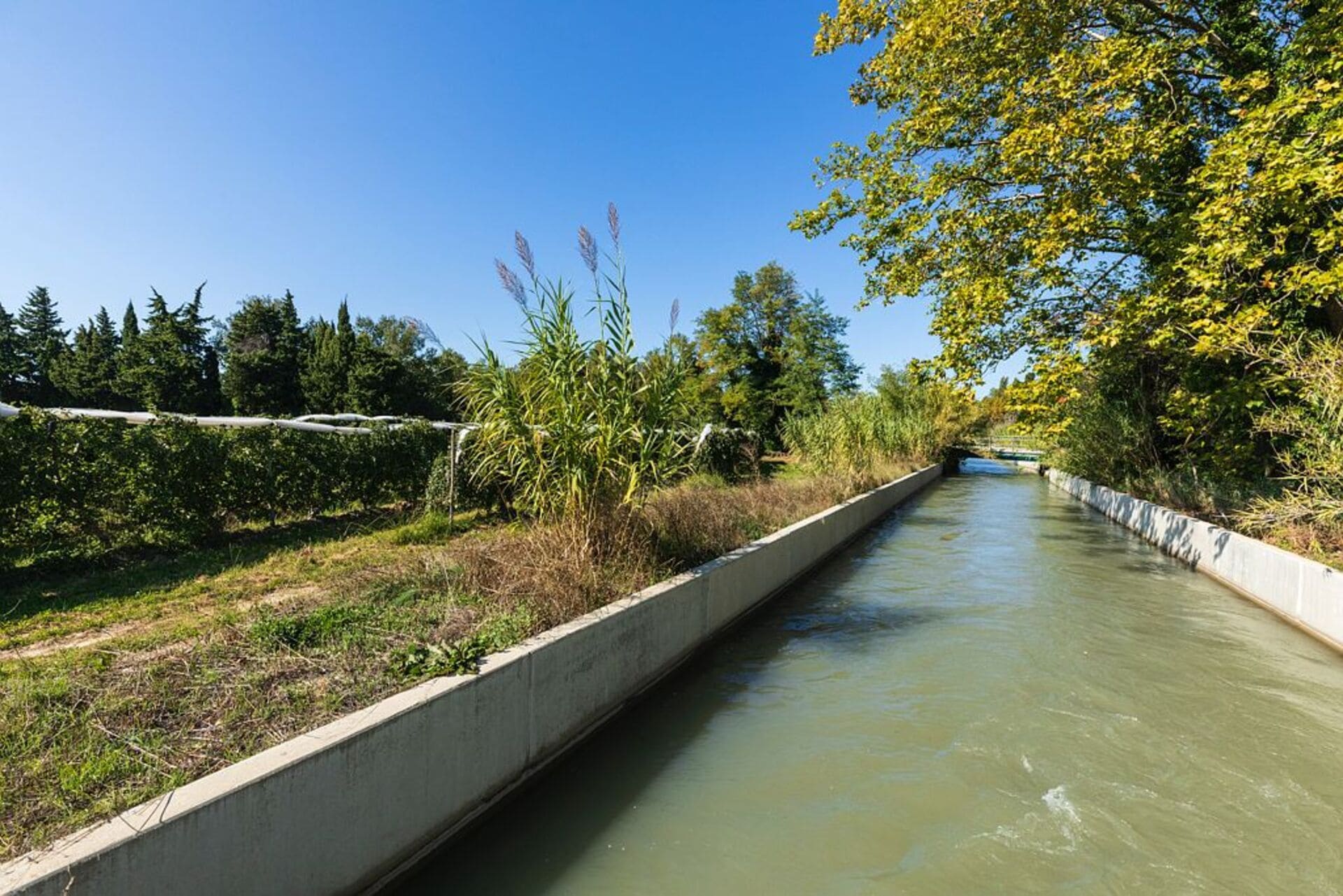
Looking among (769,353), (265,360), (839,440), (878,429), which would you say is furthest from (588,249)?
(265,360)

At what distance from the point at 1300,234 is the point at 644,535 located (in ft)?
34.7

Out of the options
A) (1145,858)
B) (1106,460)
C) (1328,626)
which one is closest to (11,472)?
(1145,858)

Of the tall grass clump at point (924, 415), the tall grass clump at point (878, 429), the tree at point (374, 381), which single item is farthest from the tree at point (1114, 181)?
the tree at point (374, 381)

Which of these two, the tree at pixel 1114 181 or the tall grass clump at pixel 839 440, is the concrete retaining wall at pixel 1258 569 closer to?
the tree at pixel 1114 181

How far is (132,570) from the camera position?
650cm

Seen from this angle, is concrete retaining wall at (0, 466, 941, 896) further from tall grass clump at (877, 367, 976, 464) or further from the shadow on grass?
tall grass clump at (877, 367, 976, 464)

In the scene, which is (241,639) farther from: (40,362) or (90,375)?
(40,362)

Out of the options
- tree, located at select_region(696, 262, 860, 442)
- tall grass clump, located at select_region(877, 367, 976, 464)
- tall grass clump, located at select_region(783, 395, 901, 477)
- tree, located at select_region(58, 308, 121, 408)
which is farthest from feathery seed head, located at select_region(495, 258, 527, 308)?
tree, located at select_region(58, 308, 121, 408)

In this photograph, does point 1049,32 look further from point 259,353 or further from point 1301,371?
point 259,353

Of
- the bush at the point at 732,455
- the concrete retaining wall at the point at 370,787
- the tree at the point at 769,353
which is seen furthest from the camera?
the tree at the point at 769,353

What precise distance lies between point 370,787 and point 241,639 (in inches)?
55.3

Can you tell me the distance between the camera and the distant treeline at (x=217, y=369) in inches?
1655

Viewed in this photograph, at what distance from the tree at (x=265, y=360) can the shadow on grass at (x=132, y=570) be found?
37478 mm

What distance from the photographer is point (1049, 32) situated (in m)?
9.84
